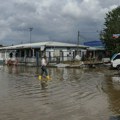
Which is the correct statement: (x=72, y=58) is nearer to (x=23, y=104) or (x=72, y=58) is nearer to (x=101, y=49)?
(x=101, y=49)

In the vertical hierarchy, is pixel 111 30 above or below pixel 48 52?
above

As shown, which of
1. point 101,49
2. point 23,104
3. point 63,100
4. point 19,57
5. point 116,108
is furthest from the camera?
point 101,49

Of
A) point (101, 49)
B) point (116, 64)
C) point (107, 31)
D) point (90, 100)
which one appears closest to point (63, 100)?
point (90, 100)

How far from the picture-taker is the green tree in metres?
49.8

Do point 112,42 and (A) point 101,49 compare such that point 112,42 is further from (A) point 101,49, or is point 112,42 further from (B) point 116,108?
(B) point 116,108

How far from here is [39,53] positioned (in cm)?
4969

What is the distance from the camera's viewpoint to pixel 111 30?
5053cm

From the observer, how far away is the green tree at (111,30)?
163ft

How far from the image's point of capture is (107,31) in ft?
171

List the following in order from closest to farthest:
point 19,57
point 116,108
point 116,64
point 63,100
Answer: point 116,108 → point 63,100 → point 116,64 → point 19,57

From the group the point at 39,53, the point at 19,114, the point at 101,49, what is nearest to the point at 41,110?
the point at 19,114

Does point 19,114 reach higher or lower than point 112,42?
lower

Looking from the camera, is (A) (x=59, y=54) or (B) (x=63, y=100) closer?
(B) (x=63, y=100)

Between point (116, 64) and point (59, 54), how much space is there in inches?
643
